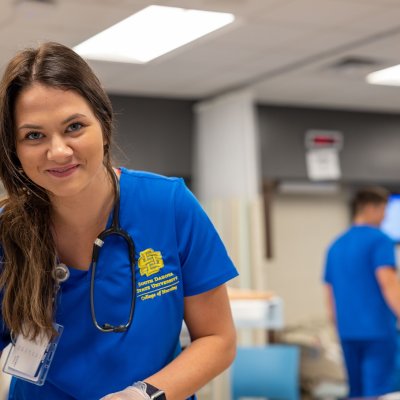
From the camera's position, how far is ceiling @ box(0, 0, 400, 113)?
14.6 feet

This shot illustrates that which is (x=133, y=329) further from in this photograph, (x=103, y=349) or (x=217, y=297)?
(x=217, y=297)

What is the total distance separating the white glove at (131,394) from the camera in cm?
130

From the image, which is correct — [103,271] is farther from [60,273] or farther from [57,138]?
[57,138]

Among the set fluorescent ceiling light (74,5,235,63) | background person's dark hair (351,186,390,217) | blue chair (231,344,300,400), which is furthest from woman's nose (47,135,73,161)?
background person's dark hair (351,186,390,217)

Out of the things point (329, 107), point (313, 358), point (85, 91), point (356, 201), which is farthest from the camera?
point (329, 107)

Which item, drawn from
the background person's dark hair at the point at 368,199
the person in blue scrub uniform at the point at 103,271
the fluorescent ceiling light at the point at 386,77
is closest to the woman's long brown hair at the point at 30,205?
the person in blue scrub uniform at the point at 103,271

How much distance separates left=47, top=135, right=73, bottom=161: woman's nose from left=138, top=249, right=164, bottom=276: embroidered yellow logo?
0.86 feet

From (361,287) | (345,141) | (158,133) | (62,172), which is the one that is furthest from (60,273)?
(345,141)

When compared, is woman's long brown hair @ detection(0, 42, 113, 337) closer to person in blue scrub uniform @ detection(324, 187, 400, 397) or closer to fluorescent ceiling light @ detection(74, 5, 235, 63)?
fluorescent ceiling light @ detection(74, 5, 235, 63)

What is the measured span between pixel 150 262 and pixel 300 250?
6031 mm

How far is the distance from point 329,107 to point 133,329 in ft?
20.7

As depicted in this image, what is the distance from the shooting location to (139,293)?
4.62 ft

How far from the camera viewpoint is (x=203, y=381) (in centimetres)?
142

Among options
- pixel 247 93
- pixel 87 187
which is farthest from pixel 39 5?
pixel 87 187
